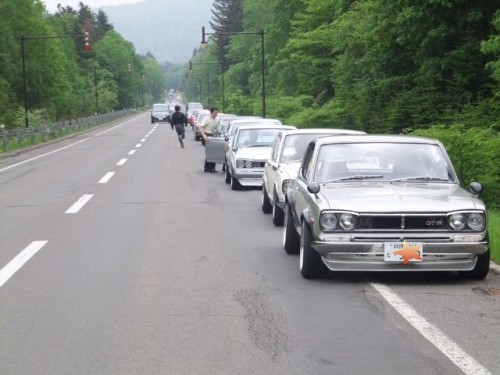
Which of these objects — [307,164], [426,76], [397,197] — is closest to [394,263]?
[397,197]

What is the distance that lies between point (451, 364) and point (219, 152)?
1679 centimetres

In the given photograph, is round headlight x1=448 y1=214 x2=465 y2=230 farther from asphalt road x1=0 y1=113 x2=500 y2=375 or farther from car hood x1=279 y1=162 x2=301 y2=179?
car hood x1=279 y1=162 x2=301 y2=179

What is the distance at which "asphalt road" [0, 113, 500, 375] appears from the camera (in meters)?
5.20

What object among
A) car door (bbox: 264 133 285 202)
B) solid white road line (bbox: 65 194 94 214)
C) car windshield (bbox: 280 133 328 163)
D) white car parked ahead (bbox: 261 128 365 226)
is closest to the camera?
white car parked ahead (bbox: 261 128 365 226)

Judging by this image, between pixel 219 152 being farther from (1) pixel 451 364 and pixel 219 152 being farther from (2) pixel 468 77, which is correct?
(1) pixel 451 364

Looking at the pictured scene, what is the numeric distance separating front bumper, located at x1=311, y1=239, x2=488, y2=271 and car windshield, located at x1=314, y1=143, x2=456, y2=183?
4.17ft

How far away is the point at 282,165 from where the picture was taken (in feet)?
41.3

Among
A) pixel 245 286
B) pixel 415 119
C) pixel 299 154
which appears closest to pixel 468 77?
pixel 415 119

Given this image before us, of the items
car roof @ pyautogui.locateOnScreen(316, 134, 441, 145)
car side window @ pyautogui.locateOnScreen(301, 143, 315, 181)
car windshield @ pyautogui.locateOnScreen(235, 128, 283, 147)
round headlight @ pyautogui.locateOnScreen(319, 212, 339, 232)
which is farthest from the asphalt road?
car windshield @ pyautogui.locateOnScreen(235, 128, 283, 147)

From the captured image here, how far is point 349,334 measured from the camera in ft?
19.1

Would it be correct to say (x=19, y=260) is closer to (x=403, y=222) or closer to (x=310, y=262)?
(x=310, y=262)

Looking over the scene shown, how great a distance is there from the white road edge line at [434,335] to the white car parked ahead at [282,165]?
4.56 m

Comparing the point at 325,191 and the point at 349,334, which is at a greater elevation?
the point at 325,191

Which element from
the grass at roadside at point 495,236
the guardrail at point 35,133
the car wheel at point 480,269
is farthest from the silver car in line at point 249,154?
the guardrail at point 35,133
